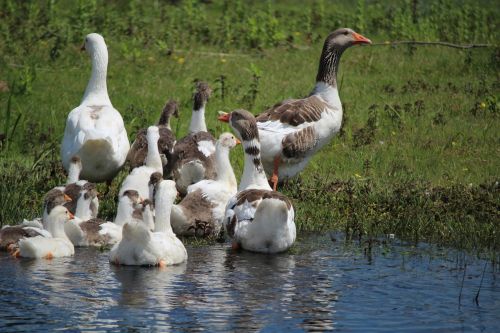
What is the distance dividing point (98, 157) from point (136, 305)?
150 inches

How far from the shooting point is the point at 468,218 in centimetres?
1129

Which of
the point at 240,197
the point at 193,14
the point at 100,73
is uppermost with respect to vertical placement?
the point at 193,14

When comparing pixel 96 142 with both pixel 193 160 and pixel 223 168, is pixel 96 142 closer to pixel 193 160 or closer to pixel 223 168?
pixel 193 160

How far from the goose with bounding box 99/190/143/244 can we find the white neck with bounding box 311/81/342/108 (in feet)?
12.7

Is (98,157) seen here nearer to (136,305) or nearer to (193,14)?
(136,305)

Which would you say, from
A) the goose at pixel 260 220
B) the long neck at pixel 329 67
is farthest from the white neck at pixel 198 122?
the goose at pixel 260 220

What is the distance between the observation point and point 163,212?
10141 millimetres

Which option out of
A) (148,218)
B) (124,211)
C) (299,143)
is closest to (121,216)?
(124,211)

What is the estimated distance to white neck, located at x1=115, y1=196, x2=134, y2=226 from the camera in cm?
1072

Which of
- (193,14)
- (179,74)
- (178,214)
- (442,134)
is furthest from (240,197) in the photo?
(193,14)

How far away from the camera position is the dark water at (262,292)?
313 inches

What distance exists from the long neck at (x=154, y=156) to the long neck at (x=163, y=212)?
182 cm

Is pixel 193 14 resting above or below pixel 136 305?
above

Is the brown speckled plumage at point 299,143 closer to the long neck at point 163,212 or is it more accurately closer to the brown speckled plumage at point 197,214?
the brown speckled plumage at point 197,214
